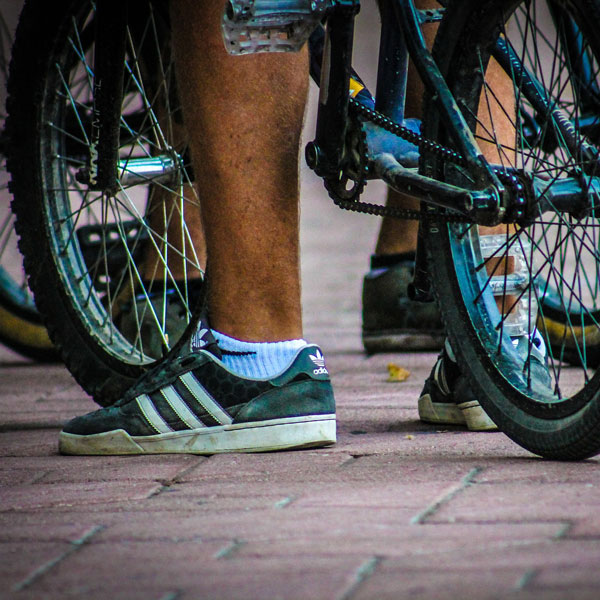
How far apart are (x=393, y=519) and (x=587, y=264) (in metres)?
3.66

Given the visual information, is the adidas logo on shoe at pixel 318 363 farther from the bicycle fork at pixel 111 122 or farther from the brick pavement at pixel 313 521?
the bicycle fork at pixel 111 122

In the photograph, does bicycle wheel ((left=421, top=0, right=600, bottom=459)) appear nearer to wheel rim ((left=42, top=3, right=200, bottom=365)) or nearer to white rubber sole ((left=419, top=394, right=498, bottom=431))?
white rubber sole ((left=419, top=394, right=498, bottom=431))

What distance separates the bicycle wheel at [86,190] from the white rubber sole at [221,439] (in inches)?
11.8

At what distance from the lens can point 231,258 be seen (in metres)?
2.15

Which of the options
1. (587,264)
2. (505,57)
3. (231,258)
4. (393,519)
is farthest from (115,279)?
(587,264)

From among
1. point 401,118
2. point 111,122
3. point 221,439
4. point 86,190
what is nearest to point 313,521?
point 221,439

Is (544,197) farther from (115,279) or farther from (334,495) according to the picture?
(115,279)

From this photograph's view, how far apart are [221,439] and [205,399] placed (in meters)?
0.08

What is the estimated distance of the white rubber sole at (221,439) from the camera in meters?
2.11

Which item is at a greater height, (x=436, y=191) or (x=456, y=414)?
(x=436, y=191)

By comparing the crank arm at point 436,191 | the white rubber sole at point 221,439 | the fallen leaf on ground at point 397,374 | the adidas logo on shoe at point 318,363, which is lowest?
the fallen leaf on ground at point 397,374

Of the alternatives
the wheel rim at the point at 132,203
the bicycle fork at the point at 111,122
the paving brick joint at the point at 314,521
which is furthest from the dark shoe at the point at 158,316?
the paving brick joint at the point at 314,521

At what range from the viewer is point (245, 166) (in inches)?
83.6

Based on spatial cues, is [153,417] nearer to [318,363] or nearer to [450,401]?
[318,363]
